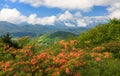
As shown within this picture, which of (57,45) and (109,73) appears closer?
(109,73)

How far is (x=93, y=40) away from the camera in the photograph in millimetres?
38688

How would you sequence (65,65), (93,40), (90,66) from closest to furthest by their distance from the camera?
1. (65,65)
2. (90,66)
3. (93,40)

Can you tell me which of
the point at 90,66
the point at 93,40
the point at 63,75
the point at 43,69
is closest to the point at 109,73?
the point at 90,66

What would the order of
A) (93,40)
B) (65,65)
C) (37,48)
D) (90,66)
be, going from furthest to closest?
(93,40), (37,48), (90,66), (65,65)

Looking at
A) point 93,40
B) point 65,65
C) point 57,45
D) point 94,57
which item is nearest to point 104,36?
point 93,40

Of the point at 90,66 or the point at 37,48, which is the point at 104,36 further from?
the point at 90,66

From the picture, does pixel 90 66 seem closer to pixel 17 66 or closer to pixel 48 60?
pixel 48 60

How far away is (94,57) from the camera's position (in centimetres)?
1825

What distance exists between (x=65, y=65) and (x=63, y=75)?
0.67 meters

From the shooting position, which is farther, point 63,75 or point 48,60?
point 48,60

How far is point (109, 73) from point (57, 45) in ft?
20.5

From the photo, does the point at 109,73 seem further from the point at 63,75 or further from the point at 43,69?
the point at 43,69

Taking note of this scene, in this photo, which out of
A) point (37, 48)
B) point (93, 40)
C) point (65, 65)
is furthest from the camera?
point (93, 40)

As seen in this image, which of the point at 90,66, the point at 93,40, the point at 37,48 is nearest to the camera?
the point at 90,66
